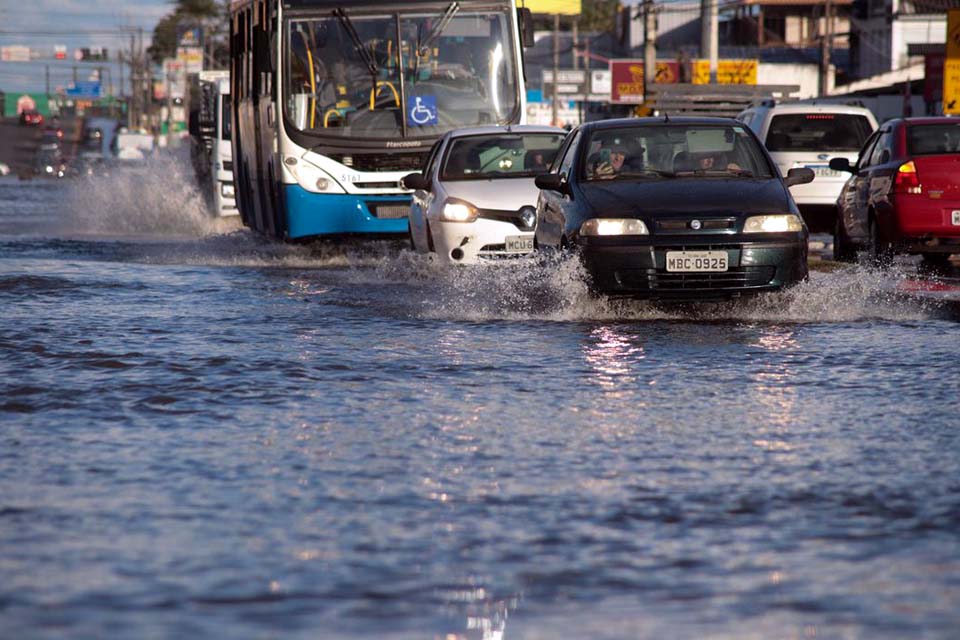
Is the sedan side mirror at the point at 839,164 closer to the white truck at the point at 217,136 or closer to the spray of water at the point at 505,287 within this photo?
the spray of water at the point at 505,287

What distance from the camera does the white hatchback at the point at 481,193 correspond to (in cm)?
1725

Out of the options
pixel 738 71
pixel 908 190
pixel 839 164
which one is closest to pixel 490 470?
pixel 908 190

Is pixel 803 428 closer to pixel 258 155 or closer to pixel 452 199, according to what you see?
pixel 452 199

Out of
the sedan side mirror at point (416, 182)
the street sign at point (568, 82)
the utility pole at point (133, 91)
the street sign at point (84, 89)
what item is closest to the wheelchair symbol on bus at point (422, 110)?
the sedan side mirror at point (416, 182)

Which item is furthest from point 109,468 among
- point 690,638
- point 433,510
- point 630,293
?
point 630,293

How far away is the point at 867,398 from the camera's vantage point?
8.98 m

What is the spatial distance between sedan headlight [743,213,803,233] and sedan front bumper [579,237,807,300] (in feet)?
0.37

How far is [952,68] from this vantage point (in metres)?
30.6

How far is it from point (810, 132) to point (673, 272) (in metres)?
11.3

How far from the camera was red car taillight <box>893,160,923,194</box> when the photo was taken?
1738 centimetres

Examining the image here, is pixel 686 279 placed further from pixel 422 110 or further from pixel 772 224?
pixel 422 110

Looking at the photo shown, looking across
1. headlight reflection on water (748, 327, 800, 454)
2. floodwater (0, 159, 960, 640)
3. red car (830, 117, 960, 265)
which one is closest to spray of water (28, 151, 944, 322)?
floodwater (0, 159, 960, 640)

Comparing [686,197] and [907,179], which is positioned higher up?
[686,197]

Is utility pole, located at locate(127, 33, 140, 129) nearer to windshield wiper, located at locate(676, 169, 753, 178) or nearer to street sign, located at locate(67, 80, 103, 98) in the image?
street sign, located at locate(67, 80, 103, 98)
